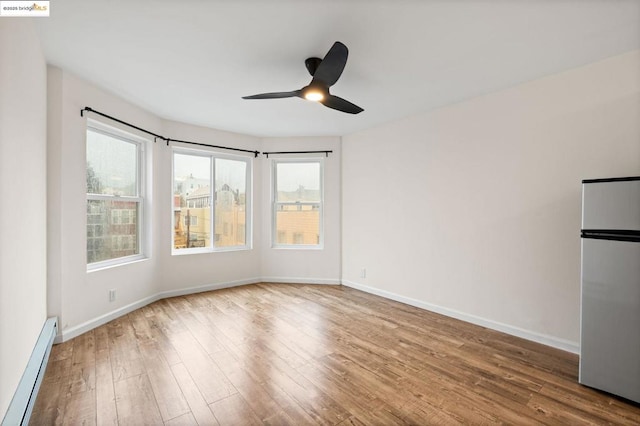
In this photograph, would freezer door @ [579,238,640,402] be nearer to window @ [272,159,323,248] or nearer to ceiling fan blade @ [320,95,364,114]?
ceiling fan blade @ [320,95,364,114]

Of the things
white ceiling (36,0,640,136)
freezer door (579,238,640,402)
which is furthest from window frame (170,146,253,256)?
freezer door (579,238,640,402)

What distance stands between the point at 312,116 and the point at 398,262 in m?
2.42

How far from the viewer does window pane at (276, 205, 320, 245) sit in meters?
5.16

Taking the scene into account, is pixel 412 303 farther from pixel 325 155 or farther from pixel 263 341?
pixel 325 155

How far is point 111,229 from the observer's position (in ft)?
11.5

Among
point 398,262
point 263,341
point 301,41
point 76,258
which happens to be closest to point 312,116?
point 301,41

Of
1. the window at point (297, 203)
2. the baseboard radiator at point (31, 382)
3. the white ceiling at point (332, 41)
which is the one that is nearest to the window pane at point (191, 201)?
the window at point (297, 203)

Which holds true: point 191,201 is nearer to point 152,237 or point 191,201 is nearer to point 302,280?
point 152,237

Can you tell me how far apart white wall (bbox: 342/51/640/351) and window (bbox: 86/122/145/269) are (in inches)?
134

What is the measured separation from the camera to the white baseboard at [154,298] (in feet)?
9.36

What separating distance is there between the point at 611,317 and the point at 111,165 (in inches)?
199

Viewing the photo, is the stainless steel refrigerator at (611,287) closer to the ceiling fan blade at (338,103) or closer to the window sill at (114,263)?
the ceiling fan blade at (338,103)

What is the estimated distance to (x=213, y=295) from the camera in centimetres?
435

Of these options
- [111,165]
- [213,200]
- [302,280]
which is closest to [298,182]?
[213,200]
